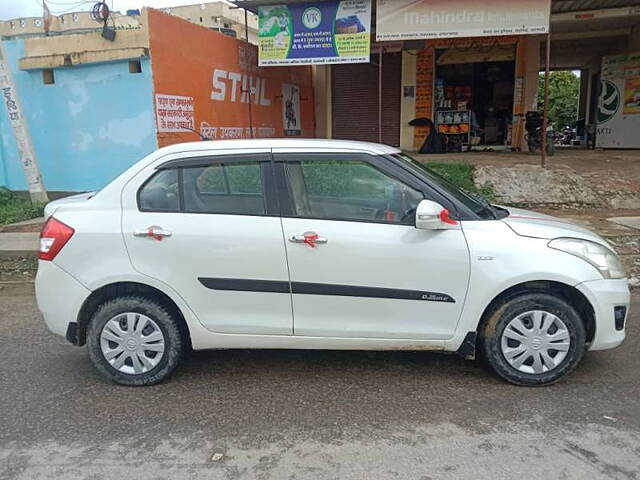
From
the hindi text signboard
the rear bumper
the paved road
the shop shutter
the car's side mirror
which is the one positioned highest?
the hindi text signboard

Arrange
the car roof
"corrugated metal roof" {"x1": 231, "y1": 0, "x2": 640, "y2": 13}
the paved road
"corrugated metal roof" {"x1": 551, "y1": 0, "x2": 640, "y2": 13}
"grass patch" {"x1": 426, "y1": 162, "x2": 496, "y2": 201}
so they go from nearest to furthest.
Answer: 1. the paved road
2. the car roof
3. "grass patch" {"x1": 426, "y1": 162, "x2": 496, "y2": 201}
4. "corrugated metal roof" {"x1": 231, "y1": 0, "x2": 640, "y2": 13}
5. "corrugated metal roof" {"x1": 551, "y1": 0, "x2": 640, "y2": 13}

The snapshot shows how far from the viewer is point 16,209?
9.59 metres

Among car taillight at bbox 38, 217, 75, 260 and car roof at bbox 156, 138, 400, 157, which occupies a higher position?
car roof at bbox 156, 138, 400, 157

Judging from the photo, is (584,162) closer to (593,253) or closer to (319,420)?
(593,253)

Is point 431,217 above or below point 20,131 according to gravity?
below

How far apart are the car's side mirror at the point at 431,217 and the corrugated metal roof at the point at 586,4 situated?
9892 millimetres

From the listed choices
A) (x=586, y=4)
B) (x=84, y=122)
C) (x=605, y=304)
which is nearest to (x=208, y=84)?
(x=84, y=122)

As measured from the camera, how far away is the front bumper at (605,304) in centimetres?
335

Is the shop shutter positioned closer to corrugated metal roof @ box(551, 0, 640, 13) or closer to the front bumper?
corrugated metal roof @ box(551, 0, 640, 13)

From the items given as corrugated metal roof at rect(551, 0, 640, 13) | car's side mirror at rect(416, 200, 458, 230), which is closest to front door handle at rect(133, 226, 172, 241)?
car's side mirror at rect(416, 200, 458, 230)

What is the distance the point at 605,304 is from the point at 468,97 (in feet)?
41.0

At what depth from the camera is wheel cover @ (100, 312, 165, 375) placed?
3.53 m

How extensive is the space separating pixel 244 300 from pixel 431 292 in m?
1.26

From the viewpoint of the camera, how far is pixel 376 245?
333cm
